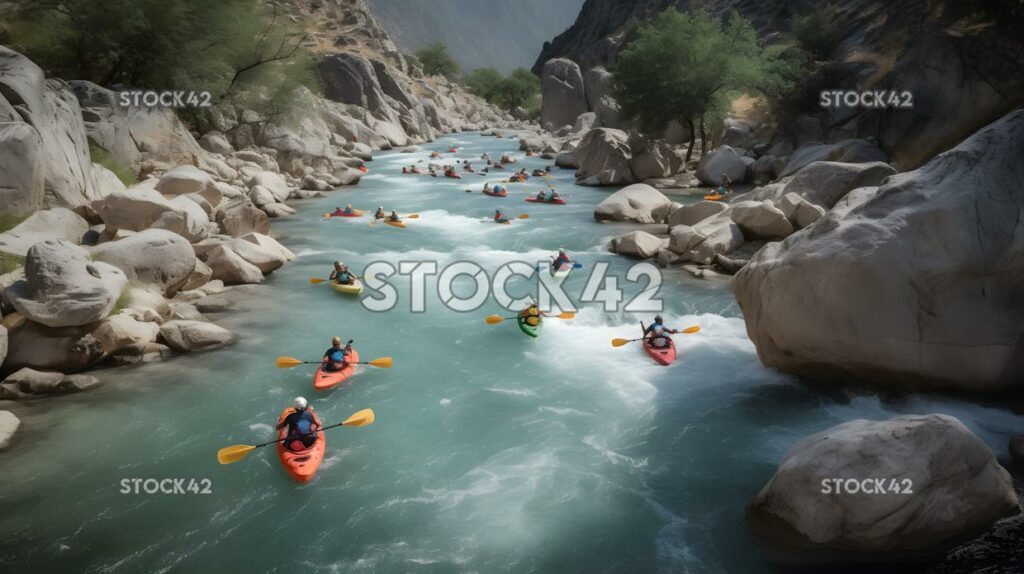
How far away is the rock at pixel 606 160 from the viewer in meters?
30.3

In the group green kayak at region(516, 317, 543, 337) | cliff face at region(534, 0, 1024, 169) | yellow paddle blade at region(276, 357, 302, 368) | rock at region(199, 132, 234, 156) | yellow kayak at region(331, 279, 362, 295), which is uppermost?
cliff face at region(534, 0, 1024, 169)

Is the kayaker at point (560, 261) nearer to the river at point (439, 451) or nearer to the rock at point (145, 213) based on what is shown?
the river at point (439, 451)

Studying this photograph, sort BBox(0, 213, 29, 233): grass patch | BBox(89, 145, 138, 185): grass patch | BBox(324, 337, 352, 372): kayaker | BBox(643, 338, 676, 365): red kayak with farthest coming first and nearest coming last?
BBox(89, 145, 138, 185): grass patch < BBox(0, 213, 29, 233): grass patch < BBox(643, 338, 676, 365): red kayak < BBox(324, 337, 352, 372): kayaker

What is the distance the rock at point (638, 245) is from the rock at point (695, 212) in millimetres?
1789

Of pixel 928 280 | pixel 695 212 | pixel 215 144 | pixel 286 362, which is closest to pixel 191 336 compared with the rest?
pixel 286 362

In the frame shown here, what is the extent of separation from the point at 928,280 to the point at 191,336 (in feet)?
41.8

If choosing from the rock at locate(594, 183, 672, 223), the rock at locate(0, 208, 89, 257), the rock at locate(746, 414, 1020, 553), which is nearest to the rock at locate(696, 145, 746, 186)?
the rock at locate(594, 183, 672, 223)

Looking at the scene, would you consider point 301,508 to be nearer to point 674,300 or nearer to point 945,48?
point 674,300

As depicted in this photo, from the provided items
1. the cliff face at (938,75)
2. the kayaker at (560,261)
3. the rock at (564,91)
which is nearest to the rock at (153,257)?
the kayaker at (560,261)

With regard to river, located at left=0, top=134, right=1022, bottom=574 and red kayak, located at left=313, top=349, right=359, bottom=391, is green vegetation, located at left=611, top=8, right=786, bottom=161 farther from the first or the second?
red kayak, located at left=313, top=349, right=359, bottom=391

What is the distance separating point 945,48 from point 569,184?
1620 centimetres

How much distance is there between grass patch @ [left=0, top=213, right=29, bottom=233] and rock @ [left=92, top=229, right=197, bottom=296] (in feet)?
6.30

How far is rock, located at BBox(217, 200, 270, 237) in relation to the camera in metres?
18.1

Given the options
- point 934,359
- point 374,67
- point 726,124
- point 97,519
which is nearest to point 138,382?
point 97,519
